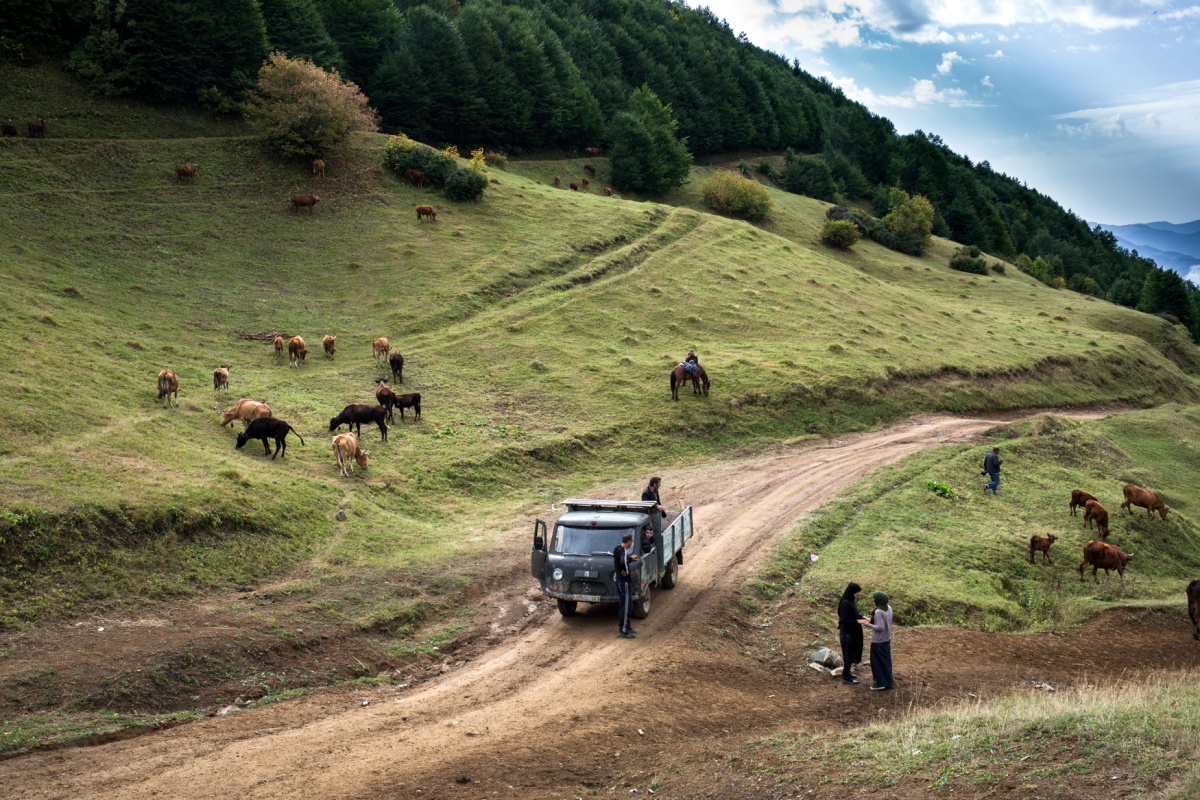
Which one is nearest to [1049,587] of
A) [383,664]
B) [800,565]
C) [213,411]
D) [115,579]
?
[800,565]

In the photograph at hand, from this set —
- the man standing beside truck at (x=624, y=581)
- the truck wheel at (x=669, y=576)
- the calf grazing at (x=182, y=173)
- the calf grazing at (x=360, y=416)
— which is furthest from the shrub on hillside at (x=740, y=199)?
the man standing beside truck at (x=624, y=581)

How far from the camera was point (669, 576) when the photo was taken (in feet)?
68.4

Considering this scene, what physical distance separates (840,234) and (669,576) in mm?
59826

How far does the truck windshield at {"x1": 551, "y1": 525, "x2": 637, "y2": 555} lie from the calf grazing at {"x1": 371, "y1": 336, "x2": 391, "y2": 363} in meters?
21.3

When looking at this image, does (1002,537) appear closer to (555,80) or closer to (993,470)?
(993,470)

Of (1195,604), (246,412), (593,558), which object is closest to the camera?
(593,558)

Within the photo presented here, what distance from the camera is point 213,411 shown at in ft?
97.2

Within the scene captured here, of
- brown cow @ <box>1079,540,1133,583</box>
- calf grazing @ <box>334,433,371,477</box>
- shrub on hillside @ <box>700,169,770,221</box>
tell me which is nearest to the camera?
brown cow @ <box>1079,540,1133,583</box>

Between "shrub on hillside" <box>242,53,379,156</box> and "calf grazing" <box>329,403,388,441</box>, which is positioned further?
"shrub on hillside" <box>242,53,379,156</box>

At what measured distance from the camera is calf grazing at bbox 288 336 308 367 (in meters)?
36.9

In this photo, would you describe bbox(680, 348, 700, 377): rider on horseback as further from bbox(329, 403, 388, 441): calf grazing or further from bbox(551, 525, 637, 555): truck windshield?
bbox(551, 525, 637, 555): truck windshield

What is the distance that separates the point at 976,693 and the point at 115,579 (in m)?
17.1

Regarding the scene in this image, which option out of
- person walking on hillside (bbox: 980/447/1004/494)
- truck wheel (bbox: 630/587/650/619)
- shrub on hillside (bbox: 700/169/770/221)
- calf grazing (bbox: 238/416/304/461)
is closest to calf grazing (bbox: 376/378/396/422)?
calf grazing (bbox: 238/416/304/461)

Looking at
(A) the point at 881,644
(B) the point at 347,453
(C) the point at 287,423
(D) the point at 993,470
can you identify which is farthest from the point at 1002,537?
(C) the point at 287,423
